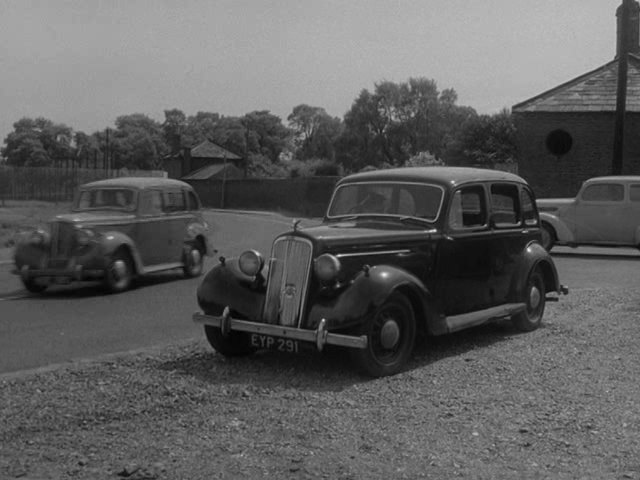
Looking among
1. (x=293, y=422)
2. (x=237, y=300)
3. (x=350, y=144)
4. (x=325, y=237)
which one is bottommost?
(x=293, y=422)

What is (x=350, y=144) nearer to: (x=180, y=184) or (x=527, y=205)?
(x=180, y=184)

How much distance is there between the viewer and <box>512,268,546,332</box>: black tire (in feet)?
31.7

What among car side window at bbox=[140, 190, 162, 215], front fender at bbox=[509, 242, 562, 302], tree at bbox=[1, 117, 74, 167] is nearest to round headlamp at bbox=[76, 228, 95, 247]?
car side window at bbox=[140, 190, 162, 215]

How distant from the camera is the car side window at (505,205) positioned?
943 cm

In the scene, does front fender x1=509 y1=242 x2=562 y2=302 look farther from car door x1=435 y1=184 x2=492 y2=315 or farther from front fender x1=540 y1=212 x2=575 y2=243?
front fender x1=540 y1=212 x2=575 y2=243

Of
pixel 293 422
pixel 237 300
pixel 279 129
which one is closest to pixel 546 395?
pixel 293 422

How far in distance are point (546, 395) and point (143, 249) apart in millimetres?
9025

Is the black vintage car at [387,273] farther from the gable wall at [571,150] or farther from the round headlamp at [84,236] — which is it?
the gable wall at [571,150]

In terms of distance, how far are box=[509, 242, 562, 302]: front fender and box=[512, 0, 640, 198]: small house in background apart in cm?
2469

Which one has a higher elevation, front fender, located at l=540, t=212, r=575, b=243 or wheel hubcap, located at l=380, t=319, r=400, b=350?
front fender, located at l=540, t=212, r=575, b=243

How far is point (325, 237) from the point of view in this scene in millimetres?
7633

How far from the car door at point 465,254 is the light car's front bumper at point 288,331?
1.53 metres

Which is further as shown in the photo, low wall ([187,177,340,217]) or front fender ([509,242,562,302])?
low wall ([187,177,340,217])

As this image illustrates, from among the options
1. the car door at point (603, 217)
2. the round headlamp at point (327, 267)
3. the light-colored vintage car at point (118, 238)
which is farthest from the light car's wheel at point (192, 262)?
the car door at point (603, 217)
